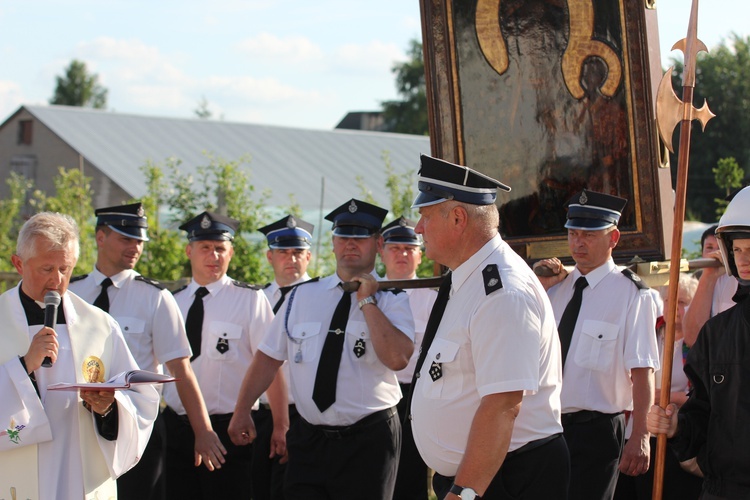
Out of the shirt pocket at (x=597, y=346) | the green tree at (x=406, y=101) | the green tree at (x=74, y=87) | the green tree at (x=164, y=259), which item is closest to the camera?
the shirt pocket at (x=597, y=346)

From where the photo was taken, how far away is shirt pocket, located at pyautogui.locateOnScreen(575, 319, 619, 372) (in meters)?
5.75

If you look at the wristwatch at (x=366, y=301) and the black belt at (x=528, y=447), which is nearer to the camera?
the black belt at (x=528, y=447)

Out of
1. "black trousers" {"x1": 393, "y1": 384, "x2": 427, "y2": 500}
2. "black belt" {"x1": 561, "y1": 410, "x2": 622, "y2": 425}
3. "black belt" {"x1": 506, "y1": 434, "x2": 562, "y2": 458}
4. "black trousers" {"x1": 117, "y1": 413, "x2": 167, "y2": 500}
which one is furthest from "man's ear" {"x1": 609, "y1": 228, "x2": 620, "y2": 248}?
"black trousers" {"x1": 117, "y1": 413, "x2": 167, "y2": 500}

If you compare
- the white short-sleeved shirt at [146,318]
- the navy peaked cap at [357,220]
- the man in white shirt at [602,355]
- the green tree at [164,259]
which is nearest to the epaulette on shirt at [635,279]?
the man in white shirt at [602,355]

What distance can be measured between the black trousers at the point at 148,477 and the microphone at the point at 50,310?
6.22 feet

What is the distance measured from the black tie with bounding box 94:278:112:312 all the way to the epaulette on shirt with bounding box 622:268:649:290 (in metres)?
Result: 3.20

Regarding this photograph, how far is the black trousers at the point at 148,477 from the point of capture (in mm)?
6461

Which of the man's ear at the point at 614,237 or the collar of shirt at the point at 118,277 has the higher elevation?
the man's ear at the point at 614,237

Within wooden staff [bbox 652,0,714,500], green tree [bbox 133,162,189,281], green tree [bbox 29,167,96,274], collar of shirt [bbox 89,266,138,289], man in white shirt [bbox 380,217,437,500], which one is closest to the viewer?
wooden staff [bbox 652,0,714,500]

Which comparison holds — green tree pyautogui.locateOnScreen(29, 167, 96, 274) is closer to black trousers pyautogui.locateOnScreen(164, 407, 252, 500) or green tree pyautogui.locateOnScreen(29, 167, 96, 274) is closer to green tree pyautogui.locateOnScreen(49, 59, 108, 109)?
black trousers pyautogui.locateOnScreen(164, 407, 252, 500)

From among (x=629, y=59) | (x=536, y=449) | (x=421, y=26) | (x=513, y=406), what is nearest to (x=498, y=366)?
(x=513, y=406)

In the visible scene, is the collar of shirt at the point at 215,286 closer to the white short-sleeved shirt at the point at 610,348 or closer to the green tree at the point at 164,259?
the white short-sleeved shirt at the point at 610,348

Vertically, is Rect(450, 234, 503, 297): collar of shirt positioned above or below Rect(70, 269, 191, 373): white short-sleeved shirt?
above

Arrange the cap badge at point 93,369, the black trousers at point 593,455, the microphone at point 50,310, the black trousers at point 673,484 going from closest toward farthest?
the microphone at point 50,310 → the cap badge at point 93,369 → the black trousers at point 593,455 → the black trousers at point 673,484
